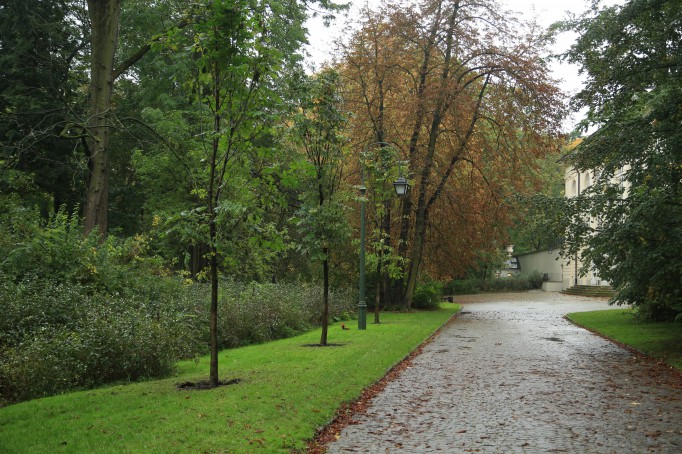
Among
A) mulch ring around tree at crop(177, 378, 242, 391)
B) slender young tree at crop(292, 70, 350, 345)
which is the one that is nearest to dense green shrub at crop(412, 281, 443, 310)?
slender young tree at crop(292, 70, 350, 345)

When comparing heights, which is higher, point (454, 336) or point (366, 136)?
point (366, 136)

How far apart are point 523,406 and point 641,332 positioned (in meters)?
12.3

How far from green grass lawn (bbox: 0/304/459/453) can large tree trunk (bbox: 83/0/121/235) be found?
626cm

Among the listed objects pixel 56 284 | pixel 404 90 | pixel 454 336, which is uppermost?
pixel 404 90

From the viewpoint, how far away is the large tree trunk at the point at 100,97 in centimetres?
1586

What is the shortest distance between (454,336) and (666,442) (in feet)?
39.8

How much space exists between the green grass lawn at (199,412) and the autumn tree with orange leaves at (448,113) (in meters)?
17.2

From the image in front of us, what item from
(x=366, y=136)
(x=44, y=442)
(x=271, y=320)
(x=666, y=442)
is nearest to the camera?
(x=44, y=442)

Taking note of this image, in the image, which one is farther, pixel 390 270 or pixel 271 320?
pixel 390 270

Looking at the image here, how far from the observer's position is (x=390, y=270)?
2209 centimetres

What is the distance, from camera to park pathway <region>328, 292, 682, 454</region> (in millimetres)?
6566

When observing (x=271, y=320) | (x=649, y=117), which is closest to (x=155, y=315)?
(x=271, y=320)

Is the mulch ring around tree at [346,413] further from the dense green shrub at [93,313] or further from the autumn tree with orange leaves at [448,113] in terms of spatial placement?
the autumn tree with orange leaves at [448,113]

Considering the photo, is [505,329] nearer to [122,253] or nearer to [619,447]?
[122,253]
